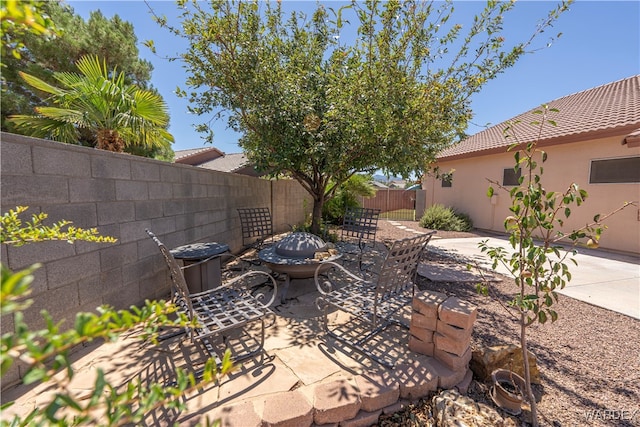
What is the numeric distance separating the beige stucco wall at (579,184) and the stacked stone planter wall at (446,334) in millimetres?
7842

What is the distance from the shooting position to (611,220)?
6938mm

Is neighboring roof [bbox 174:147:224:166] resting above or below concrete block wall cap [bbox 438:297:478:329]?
above

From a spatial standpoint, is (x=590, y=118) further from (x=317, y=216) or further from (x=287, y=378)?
(x=287, y=378)

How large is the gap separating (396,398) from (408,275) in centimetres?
123

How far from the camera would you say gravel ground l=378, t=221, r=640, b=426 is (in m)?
1.98

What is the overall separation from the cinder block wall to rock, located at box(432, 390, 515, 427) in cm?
308

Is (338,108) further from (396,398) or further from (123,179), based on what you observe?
(396,398)

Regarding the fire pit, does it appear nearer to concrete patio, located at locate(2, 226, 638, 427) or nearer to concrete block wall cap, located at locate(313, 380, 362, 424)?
concrete patio, located at locate(2, 226, 638, 427)

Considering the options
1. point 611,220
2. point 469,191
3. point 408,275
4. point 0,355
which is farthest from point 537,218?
point 469,191

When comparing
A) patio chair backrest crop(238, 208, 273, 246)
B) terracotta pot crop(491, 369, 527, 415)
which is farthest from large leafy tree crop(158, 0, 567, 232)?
terracotta pot crop(491, 369, 527, 415)

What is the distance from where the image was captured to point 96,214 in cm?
257

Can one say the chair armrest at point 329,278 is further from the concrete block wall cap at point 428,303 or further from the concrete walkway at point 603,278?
the concrete walkway at point 603,278

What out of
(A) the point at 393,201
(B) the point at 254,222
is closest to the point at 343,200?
(B) the point at 254,222

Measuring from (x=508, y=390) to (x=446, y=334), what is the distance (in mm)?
638
